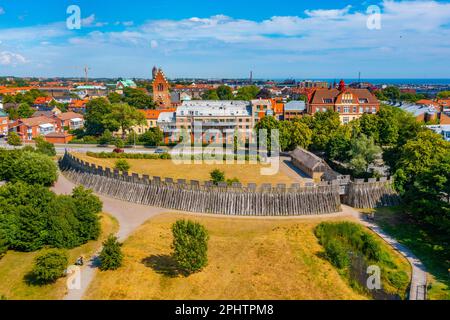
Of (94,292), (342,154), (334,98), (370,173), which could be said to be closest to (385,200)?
(370,173)

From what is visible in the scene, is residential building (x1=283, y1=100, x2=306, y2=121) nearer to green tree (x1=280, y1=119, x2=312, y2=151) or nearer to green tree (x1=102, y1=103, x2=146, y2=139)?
green tree (x1=280, y1=119, x2=312, y2=151)

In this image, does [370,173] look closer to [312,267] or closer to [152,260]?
[312,267]

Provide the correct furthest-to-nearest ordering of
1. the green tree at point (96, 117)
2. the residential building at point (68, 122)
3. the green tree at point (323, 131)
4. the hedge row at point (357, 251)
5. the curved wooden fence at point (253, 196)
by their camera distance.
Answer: the residential building at point (68, 122), the green tree at point (96, 117), the green tree at point (323, 131), the curved wooden fence at point (253, 196), the hedge row at point (357, 251)

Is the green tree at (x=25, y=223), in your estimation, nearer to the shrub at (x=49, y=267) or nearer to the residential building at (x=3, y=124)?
the shrub at (x=49, y=267)

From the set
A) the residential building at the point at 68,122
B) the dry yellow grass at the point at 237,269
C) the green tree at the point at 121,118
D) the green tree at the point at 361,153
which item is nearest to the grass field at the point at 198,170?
the green tree at the point at 361,153

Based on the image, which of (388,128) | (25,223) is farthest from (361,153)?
(25,223)

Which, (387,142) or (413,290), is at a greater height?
(387,142)
